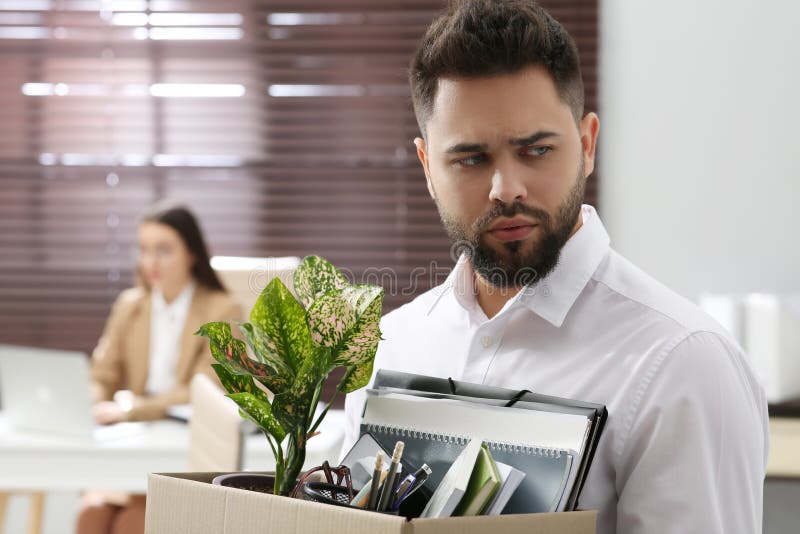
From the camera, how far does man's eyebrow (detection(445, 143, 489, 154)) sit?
103cm

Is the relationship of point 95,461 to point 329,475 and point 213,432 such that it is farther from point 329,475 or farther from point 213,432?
point 329,475

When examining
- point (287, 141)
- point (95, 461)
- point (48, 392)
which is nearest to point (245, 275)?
point (287, 141)

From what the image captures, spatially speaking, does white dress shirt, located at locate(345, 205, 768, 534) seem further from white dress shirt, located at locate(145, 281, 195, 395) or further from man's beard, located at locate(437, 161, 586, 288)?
white dress shirt, located at locate(145, 281, 195, 395)

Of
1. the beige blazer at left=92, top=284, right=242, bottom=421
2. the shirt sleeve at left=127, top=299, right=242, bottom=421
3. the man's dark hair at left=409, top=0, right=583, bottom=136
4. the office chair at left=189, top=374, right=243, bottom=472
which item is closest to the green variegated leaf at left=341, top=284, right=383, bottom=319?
the man's dark hair at left=409, top=0, right=583, bottom=136

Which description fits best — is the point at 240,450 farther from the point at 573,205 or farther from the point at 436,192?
the point at 573,205

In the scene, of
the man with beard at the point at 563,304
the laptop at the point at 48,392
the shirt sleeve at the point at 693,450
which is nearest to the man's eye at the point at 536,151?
the man with beard at the point at 563,304

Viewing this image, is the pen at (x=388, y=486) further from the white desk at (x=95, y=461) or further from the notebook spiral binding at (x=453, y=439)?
the white desk at (x=95, y=461)

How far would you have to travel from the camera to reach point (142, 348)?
3309 millimetres

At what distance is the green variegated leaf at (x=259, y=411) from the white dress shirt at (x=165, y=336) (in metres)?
2.49

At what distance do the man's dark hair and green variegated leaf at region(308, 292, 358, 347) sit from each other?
38cm

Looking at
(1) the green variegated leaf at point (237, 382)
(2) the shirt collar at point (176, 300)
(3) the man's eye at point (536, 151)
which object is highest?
(3) the man's eye at point (536, 151)

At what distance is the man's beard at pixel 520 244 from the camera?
40.5 inches

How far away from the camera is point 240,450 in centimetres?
166

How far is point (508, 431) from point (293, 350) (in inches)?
8.4
